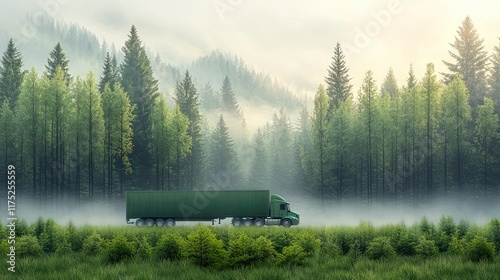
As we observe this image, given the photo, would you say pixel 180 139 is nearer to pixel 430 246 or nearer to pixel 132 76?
pixel 132 76

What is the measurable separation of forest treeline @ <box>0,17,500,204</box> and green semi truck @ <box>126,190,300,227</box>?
19.9 meters

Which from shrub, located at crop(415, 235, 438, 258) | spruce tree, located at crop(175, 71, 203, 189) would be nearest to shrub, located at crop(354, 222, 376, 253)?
shrub, located at crop(415, 235, 438, 258)

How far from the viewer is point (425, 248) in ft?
67.1

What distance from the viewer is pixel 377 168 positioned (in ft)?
216

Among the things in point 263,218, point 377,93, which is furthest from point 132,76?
point 263,218

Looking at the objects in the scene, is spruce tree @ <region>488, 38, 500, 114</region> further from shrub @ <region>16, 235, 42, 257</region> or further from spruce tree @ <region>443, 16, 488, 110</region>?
shrub @ <region>16, 235, 42, 257</region>

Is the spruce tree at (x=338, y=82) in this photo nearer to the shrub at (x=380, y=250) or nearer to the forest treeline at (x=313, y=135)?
the forest treeline at (x=313, y=135)

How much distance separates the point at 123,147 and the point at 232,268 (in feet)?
153

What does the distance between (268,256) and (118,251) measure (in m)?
5.52

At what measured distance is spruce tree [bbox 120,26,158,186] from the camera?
69.1 m

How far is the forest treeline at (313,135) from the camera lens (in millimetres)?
59000

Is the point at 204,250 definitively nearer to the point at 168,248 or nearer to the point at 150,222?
→ the point at 168,248

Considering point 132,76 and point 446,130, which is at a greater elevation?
point 132,76

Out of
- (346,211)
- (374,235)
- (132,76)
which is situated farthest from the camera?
(132,76)
